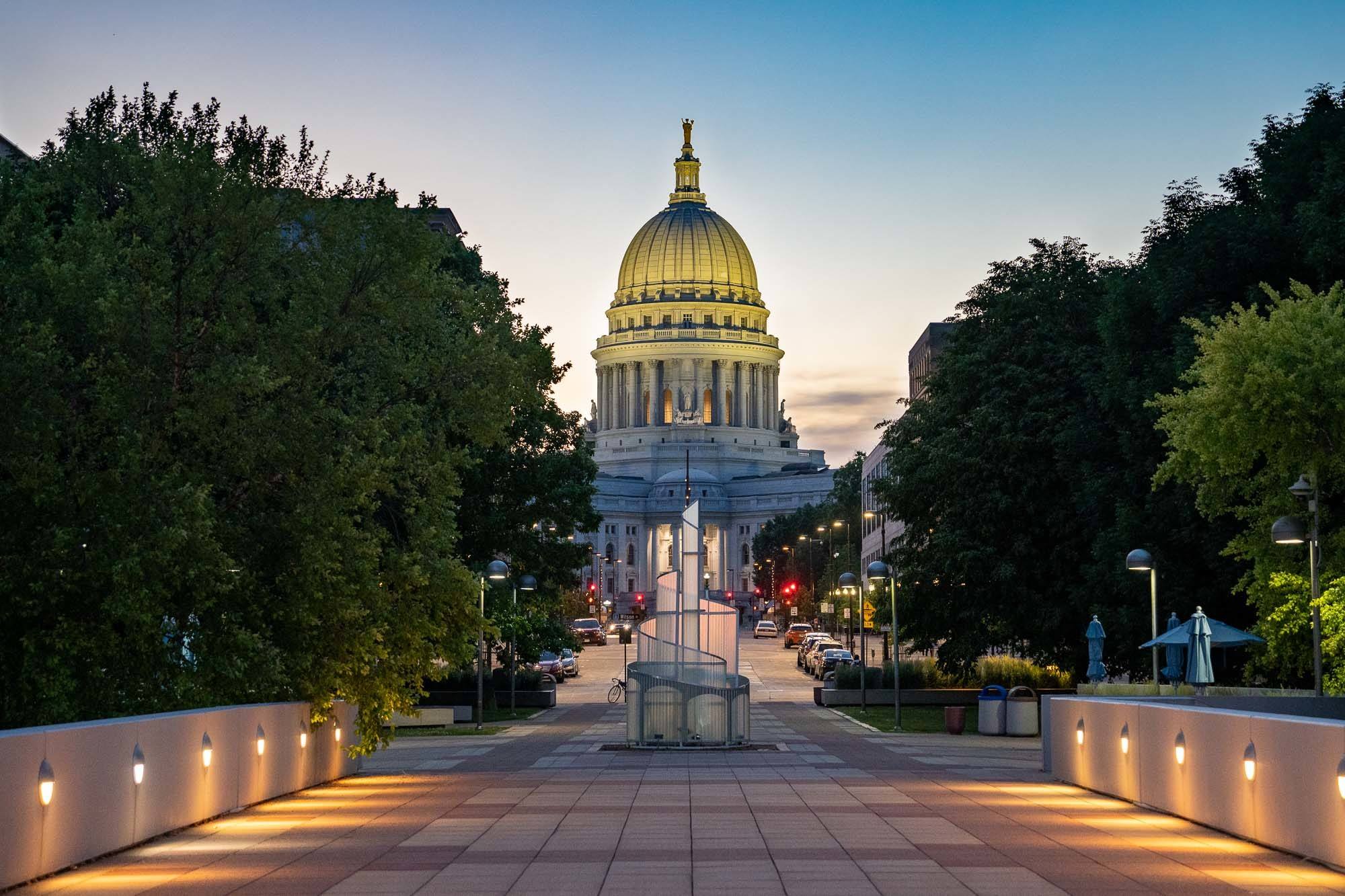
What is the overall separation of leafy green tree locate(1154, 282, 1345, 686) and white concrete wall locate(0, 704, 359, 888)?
17.3m

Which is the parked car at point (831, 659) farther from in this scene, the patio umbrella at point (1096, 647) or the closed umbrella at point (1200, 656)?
the closed umbrella at point (1200, 656)

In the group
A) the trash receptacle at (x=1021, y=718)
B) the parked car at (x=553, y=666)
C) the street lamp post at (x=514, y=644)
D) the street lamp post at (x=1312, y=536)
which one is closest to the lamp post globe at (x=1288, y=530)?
the street lamp post at (x=1312, y=536)

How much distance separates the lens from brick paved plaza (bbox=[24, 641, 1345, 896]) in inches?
564

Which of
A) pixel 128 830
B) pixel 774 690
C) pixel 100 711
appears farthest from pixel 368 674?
pixel 774 690

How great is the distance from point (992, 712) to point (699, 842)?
27.5 meters

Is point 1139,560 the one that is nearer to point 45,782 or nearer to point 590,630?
point 45,782

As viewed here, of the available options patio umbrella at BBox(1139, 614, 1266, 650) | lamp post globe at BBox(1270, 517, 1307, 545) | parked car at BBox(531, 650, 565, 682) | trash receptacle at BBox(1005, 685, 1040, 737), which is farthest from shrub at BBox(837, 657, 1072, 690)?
lamp post globe at BBox(1270, 517, 1307, 545)

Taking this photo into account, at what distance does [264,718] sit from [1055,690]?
3918 centimetres

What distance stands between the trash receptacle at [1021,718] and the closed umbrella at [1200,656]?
9571mm

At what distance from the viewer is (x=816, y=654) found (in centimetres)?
8612

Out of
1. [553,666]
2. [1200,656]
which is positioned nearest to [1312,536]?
[1200,656]

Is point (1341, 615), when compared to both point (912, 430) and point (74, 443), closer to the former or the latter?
point (74, 443)

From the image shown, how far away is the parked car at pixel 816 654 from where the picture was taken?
84.6 meters

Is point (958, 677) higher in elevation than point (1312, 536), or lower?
lower
